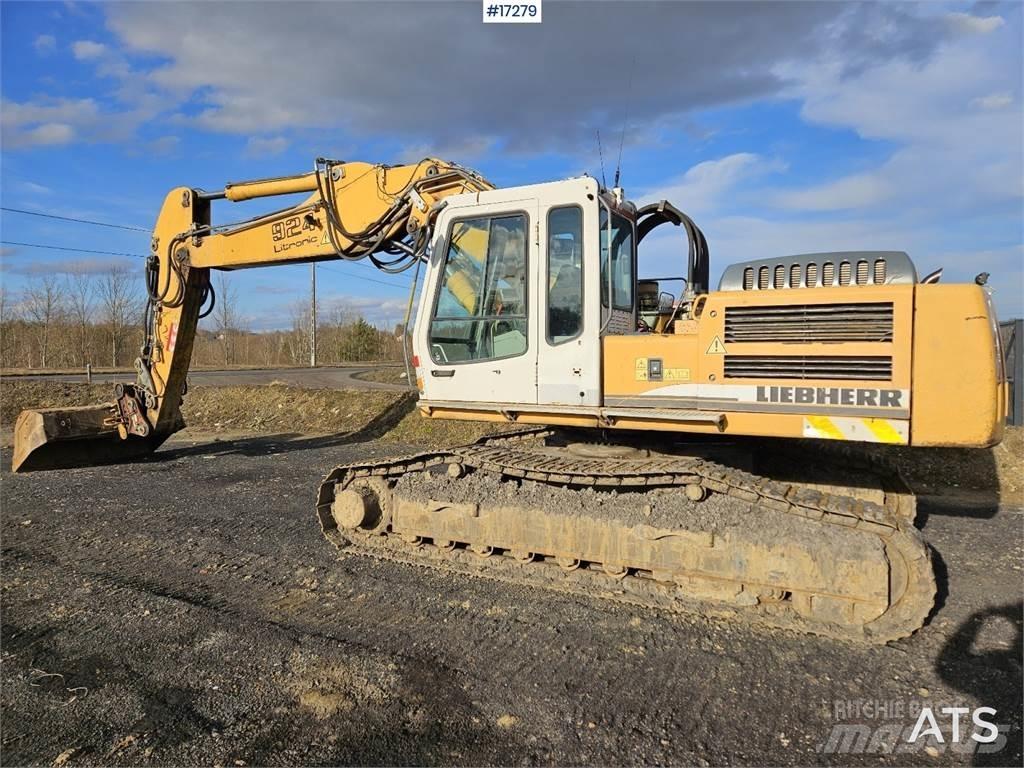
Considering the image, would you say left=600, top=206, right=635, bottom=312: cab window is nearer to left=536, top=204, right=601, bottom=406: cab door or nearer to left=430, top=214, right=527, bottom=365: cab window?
left=536, top=204, right=601, bottom=406: cab door

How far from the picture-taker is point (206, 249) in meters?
8.80

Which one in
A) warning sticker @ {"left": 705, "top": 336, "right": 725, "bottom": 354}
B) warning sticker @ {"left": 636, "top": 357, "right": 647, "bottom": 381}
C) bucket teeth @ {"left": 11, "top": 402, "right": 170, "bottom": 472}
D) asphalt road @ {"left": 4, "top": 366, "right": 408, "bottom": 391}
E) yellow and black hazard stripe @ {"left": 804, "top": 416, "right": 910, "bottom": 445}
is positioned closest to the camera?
yellow and black hazard stripe @ {"left": 804, "top": 416, "right": 910, "bottom": 445}

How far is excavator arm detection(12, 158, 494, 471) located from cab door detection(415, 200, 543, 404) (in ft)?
1.69

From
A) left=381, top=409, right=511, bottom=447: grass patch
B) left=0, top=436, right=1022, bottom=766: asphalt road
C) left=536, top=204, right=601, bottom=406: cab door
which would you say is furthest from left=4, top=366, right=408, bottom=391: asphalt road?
left=536, top=204, right=601, bottom=406: cab door

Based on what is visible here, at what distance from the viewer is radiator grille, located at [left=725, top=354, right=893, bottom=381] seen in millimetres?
4309

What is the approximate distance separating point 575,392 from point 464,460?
1.14m

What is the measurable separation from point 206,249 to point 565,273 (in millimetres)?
5733

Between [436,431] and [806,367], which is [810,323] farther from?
[436,431]

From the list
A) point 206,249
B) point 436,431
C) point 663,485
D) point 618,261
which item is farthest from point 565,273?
point 436,431

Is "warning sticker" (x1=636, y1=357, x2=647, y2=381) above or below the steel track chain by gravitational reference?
above

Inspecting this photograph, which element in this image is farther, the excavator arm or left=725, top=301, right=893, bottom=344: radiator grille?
the excavator arm

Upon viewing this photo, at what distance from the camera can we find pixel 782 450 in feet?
21.0

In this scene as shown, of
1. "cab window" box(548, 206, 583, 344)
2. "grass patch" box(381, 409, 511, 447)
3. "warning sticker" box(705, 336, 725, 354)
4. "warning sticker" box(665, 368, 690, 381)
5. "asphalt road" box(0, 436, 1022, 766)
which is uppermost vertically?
"cab window" box(548, 206, 583, 344)

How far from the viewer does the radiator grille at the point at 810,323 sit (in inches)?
170
